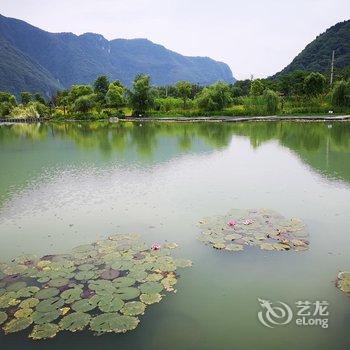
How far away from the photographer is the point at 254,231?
10.8 meters

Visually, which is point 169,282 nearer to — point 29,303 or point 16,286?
point 29,303

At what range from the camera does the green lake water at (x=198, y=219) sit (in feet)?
21.4

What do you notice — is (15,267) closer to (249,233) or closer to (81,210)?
(81,210)

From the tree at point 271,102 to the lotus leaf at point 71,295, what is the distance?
62472mm

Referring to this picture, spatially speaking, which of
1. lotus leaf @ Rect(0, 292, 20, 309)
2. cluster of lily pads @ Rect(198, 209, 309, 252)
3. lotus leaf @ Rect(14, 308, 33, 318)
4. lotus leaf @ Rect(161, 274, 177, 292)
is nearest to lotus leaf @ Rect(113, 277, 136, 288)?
lotus leaf @ Rect(161, 274, 177, 292)

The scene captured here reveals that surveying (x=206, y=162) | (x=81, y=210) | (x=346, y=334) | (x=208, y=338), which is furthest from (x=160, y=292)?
(x=206, y=162)

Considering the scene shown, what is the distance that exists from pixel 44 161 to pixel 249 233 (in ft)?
60.2

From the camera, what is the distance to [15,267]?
9039 mm

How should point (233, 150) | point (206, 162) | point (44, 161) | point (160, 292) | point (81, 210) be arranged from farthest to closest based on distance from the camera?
point (233, 150) → point (44, 161) → point (206, 162) → point (81, 210) → point (160, 292)

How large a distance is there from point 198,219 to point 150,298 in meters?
5.10

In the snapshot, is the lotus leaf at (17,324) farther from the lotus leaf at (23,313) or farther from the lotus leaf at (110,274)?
the lotus leaf at (110,274)

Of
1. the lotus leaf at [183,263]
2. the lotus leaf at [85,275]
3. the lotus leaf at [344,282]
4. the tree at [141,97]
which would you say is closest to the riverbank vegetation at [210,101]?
the tree at [141,97]

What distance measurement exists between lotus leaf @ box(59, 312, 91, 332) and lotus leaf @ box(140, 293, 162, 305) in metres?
1.10

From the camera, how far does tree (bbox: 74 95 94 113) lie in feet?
280
